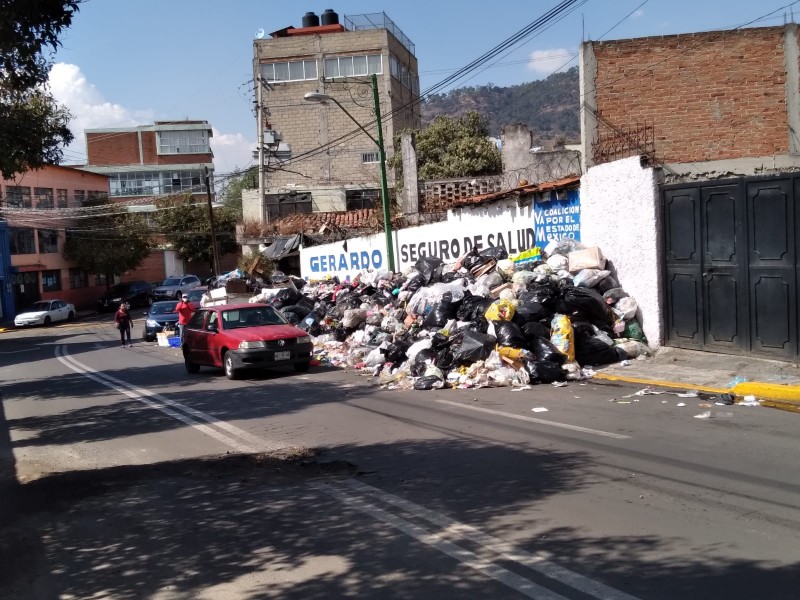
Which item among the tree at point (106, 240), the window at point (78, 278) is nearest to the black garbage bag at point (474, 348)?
the tree at point (106, 240)

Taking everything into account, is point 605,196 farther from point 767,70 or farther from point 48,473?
point 48,473

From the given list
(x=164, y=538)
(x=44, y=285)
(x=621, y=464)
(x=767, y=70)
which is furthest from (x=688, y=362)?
(x=44, y=285)

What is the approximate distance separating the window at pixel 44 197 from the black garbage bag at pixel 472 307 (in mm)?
43956

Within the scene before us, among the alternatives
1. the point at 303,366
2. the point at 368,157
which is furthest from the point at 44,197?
the point at 303,366

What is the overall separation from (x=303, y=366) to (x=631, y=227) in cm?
716

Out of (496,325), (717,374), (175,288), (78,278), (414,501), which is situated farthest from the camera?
(78,278)

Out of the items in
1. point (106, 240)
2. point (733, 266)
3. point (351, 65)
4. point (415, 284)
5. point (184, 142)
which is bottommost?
point (415, 284)

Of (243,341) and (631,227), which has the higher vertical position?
(631,227)

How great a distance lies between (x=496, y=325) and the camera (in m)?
13.3

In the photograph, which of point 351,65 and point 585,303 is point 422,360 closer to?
point 585,303

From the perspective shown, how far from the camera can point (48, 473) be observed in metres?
8.38

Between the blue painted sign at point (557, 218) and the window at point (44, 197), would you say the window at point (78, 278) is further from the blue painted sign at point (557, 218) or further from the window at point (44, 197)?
the blue painted sign at point (557, 218)

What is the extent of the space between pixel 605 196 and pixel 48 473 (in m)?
11.0

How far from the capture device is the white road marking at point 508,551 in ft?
14.6
